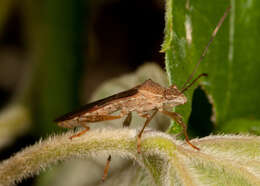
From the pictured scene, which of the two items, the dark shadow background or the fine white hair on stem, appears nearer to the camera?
the fine white hair on stem

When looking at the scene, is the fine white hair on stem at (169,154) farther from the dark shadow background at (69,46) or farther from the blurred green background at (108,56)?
the dark shadow background at (69,46)

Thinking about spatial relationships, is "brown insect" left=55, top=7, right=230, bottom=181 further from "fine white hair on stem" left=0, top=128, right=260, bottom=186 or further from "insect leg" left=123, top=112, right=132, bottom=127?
"fine white hair on stem" left=0, top=128, right=260, bottom=186

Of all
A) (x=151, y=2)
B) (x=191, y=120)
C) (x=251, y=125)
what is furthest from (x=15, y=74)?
(x=251, y=125)

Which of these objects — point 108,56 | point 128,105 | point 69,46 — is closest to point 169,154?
point 128,105

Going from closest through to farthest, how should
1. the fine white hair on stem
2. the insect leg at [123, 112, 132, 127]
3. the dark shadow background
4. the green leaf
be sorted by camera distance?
the fine white hair on stem → the green leaf → the insect leg at [123, 112, 132, 127] → the dark shadow background

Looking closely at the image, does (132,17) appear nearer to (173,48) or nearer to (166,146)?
(173,48)

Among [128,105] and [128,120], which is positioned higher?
[128,105]

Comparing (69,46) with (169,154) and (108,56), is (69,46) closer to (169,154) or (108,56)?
(108,56)

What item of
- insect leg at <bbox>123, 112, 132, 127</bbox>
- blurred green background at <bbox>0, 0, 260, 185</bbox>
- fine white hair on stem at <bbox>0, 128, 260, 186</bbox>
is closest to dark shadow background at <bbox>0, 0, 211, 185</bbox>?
blurred green background at <bbox>0, 0, 260, 185</bbox>
